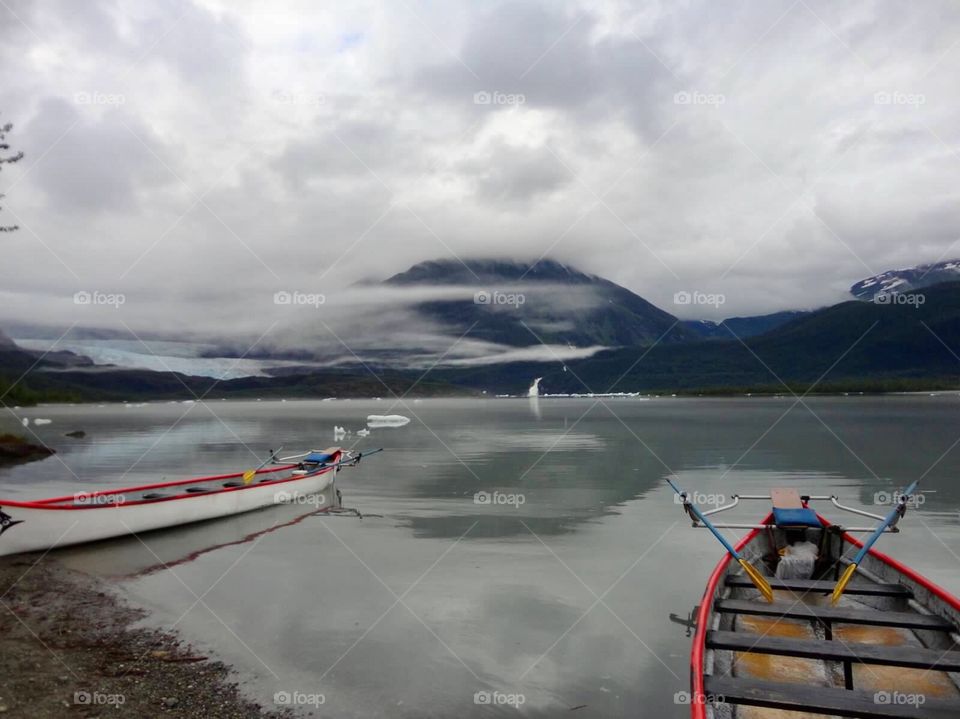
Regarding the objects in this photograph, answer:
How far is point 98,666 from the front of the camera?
36.1ft

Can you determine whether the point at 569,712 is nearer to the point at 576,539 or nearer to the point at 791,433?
the point at 576,539

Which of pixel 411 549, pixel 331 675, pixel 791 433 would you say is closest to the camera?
pixel 331 675

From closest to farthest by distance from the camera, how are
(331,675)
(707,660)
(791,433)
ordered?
(707,660) → (331,675) → (791,433)

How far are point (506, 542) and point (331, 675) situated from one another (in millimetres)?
10340

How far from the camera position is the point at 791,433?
6769 cm

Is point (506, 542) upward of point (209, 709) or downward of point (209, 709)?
upward

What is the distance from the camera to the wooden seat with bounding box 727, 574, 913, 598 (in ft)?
38.7

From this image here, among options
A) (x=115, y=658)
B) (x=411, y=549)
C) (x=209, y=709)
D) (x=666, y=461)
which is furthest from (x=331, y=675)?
(x=666, y=461)

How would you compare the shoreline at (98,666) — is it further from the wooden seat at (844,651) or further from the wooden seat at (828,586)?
the wooden seat at (828,586)

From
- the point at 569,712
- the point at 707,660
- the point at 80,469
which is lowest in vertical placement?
the point at 569,712
